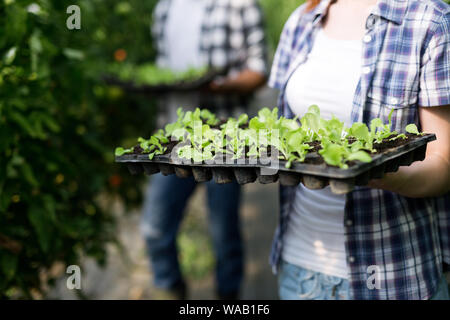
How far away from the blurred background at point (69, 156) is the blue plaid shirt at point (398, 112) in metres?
0.85

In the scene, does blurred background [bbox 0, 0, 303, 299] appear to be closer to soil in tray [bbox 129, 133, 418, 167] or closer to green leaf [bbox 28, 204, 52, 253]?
green leaf [bbox 28, 204, 52, 253]

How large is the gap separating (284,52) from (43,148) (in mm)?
913

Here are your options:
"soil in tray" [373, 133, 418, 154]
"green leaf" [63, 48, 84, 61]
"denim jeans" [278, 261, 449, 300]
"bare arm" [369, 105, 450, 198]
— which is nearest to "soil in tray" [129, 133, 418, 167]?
"soil in tray" [373, 133, 418, 154]

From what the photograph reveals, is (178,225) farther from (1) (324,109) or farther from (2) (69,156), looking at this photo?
(1) (324,109)

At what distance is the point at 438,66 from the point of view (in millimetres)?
1094

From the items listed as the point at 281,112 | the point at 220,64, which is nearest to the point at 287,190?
the point at 281,112

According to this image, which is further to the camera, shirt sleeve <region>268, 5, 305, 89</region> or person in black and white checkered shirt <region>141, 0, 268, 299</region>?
person in black and white checkered shirt <region>141, 0, 268, 299</region>

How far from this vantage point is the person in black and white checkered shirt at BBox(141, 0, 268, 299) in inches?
99.5

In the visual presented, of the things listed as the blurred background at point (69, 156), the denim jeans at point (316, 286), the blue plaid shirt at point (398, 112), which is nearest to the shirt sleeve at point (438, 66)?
the blue plaid shirt at point (398, 112)

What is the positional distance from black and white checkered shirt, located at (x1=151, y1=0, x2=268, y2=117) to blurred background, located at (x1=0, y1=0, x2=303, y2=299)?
60 cm

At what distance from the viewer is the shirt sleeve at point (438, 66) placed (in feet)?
3.56

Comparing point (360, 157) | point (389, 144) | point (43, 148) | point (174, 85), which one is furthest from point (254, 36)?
point (360, 157)
